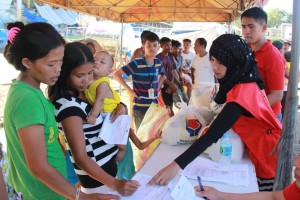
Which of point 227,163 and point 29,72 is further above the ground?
point 29,72

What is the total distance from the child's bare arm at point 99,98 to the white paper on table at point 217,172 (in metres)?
0.53

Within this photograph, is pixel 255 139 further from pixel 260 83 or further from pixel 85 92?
pixel 85 92

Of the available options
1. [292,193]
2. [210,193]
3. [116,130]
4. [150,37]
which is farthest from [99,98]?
[150,37]

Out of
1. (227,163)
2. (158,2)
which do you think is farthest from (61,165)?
(158,2)

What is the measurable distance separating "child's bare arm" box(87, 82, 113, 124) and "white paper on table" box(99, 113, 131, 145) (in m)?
0.08

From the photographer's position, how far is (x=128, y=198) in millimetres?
1215

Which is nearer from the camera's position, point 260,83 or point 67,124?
point 67,124

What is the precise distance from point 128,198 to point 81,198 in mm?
208

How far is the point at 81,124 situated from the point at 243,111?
816mm

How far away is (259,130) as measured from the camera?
161cm

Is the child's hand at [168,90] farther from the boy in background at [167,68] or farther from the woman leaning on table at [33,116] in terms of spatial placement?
the woman leaning on table at [33,116]

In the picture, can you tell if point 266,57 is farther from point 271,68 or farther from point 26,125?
point 26,125

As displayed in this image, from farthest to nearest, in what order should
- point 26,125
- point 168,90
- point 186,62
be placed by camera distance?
point 186,62
point 168,90
point 26,125

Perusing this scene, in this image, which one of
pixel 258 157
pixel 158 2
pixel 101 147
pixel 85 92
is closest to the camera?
pixel 101 147
